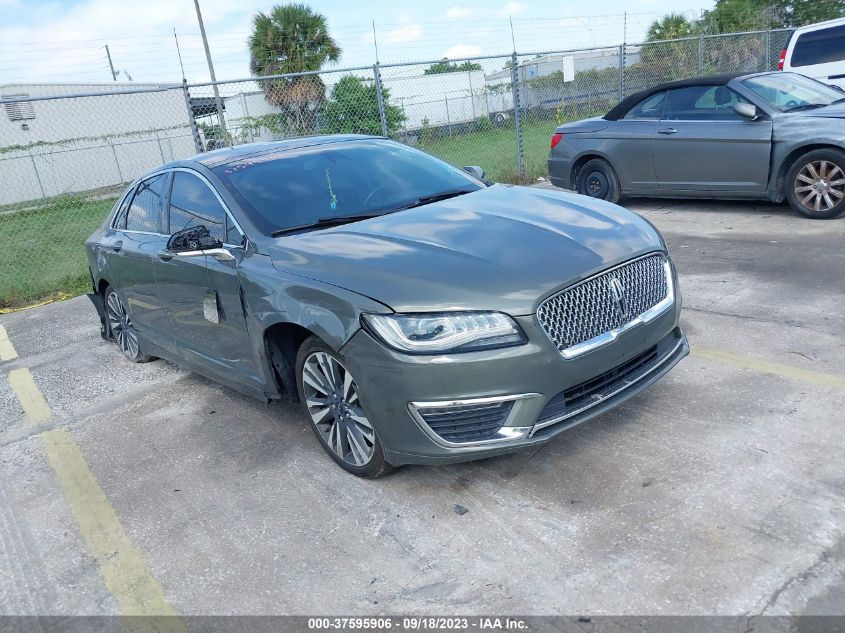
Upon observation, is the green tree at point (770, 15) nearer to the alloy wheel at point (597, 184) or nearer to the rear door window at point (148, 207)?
the alloy wheel at point (597, 184)

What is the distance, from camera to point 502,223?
3.64 metres

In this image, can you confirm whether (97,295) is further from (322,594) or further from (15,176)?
(15,176)

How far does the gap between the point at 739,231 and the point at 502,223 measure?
4709 mm

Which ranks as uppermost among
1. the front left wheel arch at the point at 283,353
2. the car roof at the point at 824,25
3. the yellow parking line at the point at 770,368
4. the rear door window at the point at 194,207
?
the car roof at the point at 824,25

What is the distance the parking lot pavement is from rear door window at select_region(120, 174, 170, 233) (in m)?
1.23

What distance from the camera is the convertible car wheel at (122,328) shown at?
5.66m

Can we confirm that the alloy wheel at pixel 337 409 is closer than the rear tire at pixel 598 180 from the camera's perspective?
Yes

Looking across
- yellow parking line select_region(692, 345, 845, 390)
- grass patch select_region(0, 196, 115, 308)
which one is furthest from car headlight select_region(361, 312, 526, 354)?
grass patch select_region(0, 196, 115, 308)

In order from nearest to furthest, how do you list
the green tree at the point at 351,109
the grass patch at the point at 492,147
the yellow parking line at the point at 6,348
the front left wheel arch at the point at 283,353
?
the front left wheel arch at the point at 283,353, the yellow parking line at the point at 6,348, the green tree at the point at 351,109, the grass patch at the point at 492,147

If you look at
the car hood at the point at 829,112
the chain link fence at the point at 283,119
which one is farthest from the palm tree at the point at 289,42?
the car hood at the point at 829,112

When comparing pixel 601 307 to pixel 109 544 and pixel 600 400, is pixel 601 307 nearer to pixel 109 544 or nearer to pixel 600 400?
pixel 600 400

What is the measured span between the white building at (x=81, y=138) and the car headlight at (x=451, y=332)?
81.0 feet

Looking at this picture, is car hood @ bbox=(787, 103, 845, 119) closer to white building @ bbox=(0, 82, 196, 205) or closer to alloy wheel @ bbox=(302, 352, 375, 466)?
alloy wheel @ bbox=(302, 352, 375, 466)

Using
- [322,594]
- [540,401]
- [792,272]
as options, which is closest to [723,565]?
[540,401]
